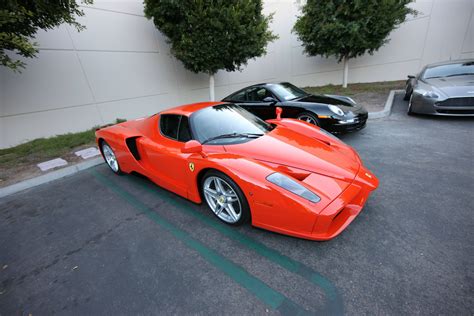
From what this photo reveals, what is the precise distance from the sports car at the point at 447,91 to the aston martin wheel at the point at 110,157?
6593 mm

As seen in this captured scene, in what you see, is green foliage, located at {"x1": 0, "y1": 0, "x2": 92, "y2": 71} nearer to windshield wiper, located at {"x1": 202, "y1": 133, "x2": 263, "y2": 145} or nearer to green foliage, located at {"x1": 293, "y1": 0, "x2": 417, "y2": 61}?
windshield wiper, located at {"x1": 202, "y1": 133, "x2": 263, "y2": 145}

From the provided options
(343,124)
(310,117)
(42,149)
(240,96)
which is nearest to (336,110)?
(343,124)

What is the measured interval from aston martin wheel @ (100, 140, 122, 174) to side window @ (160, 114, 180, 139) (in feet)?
4.10

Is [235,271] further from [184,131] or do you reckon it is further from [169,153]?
[184,131]

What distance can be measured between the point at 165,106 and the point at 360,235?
8304 millimetres

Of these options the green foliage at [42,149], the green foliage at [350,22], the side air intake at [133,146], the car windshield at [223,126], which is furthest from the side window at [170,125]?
the green foliage at [350,22]

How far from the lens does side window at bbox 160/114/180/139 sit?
2680 millimetres

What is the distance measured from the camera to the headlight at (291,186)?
1666 mm

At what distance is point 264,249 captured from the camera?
6.19ft

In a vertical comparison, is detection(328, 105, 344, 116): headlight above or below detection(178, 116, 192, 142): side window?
below

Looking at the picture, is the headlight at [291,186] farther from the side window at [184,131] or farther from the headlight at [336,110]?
the headlight at [336,110]

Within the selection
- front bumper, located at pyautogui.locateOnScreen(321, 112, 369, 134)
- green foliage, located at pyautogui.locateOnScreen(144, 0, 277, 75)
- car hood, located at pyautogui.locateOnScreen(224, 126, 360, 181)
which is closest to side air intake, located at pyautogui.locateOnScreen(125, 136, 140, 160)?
car hood, located at pyautogui.locateOnScreen(224, 126, 360, 181)

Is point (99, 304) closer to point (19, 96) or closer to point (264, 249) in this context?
point (264, 249)

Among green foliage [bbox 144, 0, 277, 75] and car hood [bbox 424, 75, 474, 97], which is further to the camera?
green foliage [bbox 144, 0, 277, 75]
